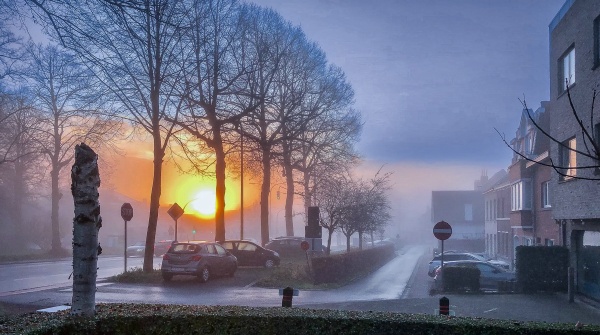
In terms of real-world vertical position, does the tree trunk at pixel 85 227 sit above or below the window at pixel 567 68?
below

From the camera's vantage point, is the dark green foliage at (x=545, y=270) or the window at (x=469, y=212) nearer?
the dark green foliage at (x=545, y=270)

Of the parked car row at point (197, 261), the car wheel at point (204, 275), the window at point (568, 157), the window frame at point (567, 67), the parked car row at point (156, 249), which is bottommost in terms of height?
the parked car row at point (156, 249)

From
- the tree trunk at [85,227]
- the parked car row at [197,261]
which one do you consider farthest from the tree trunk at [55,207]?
the tree trunk at [85,227]

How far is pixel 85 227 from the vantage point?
872 cm

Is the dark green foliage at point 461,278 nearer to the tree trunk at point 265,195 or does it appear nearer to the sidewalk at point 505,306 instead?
the sidewalk at point 505,306

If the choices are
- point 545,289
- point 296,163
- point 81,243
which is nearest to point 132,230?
point 296,163

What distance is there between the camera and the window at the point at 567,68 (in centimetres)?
2269

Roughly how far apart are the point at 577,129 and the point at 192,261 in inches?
561

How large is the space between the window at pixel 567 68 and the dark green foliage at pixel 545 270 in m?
6.12

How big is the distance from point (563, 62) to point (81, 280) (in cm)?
2079

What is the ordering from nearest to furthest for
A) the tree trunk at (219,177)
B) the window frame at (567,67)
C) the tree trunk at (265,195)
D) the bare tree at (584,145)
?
the bare tree at (584,145) → the window frame at (567,67) → the tree trunk at (219,177) → the tree trunk at (265,195)

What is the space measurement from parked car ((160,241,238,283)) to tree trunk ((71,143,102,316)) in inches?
604

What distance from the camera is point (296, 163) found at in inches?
1740

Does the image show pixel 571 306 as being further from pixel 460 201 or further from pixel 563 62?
pixel 460 201
